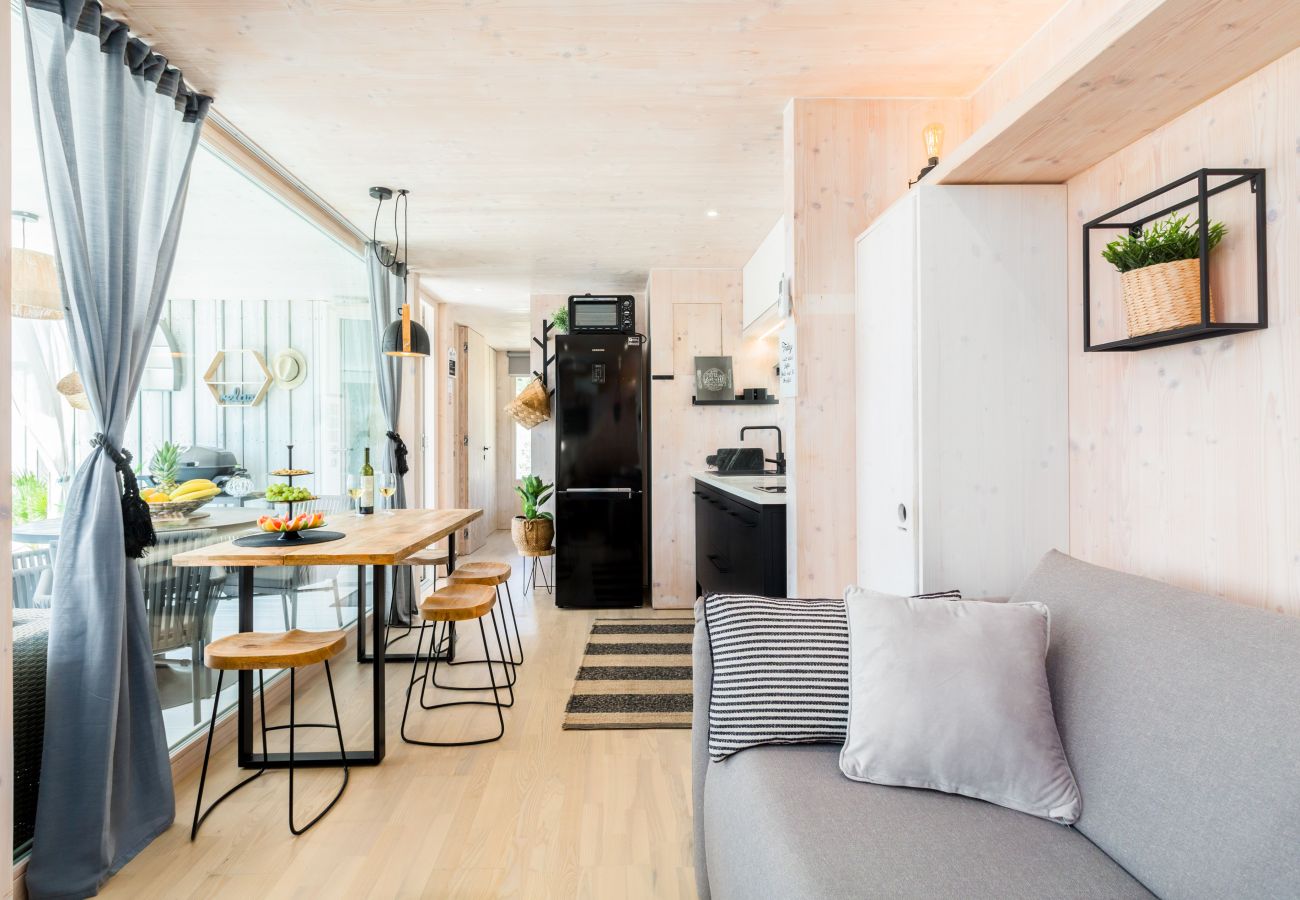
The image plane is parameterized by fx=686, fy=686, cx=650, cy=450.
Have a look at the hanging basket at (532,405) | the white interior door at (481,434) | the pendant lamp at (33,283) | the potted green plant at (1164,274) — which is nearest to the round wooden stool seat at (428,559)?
the pendant lamp at (33,283)

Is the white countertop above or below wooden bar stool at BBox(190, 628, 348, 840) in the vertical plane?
above

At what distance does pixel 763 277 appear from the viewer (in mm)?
4180

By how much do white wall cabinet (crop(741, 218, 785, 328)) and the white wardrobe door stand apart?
3.55 ft

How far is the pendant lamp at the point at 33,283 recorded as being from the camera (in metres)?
1.82

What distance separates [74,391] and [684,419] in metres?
3.53

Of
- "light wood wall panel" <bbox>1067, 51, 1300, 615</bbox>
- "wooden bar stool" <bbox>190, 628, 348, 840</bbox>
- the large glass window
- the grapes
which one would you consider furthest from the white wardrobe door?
the large glass window

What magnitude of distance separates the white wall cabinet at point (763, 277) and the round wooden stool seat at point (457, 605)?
1989 millimetres

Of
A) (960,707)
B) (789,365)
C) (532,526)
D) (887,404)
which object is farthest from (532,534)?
(960,707)

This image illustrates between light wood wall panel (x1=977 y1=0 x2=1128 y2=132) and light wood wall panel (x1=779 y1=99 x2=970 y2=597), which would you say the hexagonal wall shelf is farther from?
light wood wall panel (x1=977 y1=0 x2=1128 y2=132)

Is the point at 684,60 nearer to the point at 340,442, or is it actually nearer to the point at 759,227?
the point at 759,227

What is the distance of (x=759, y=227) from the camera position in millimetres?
4125

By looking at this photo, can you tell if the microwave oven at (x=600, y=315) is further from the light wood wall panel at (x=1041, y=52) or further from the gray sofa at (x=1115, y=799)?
the gray sofa at (x=1115, y=799)

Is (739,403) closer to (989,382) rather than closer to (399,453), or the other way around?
(399,453)

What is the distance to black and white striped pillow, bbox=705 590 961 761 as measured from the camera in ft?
5.05
